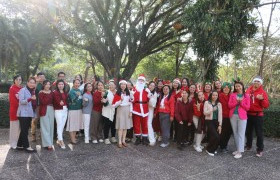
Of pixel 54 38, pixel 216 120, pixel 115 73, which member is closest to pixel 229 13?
pixel 216 120

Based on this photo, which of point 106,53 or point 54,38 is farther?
point 54,38

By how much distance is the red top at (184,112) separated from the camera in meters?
6.20

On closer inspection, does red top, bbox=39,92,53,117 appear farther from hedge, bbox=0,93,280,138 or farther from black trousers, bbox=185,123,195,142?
black trousers, bbox=185,123,195,142

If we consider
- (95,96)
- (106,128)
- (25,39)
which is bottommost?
(106,128)

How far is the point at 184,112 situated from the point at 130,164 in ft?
6.42

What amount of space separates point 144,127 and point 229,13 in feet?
18.4

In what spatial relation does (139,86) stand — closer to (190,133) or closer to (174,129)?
(174,129)

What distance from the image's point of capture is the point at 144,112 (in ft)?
21.1

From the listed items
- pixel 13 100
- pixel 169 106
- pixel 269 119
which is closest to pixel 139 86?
pixel 169 106

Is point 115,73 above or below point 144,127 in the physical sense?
above

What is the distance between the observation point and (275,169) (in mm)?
5039

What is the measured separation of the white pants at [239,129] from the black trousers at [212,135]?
386 mm

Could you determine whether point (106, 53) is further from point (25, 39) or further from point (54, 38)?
point (25, 39)

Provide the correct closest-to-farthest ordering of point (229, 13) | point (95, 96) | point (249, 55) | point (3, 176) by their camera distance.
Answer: point (3, 176) → point (95, 96) → point (229, 13) → point (249, 55)
